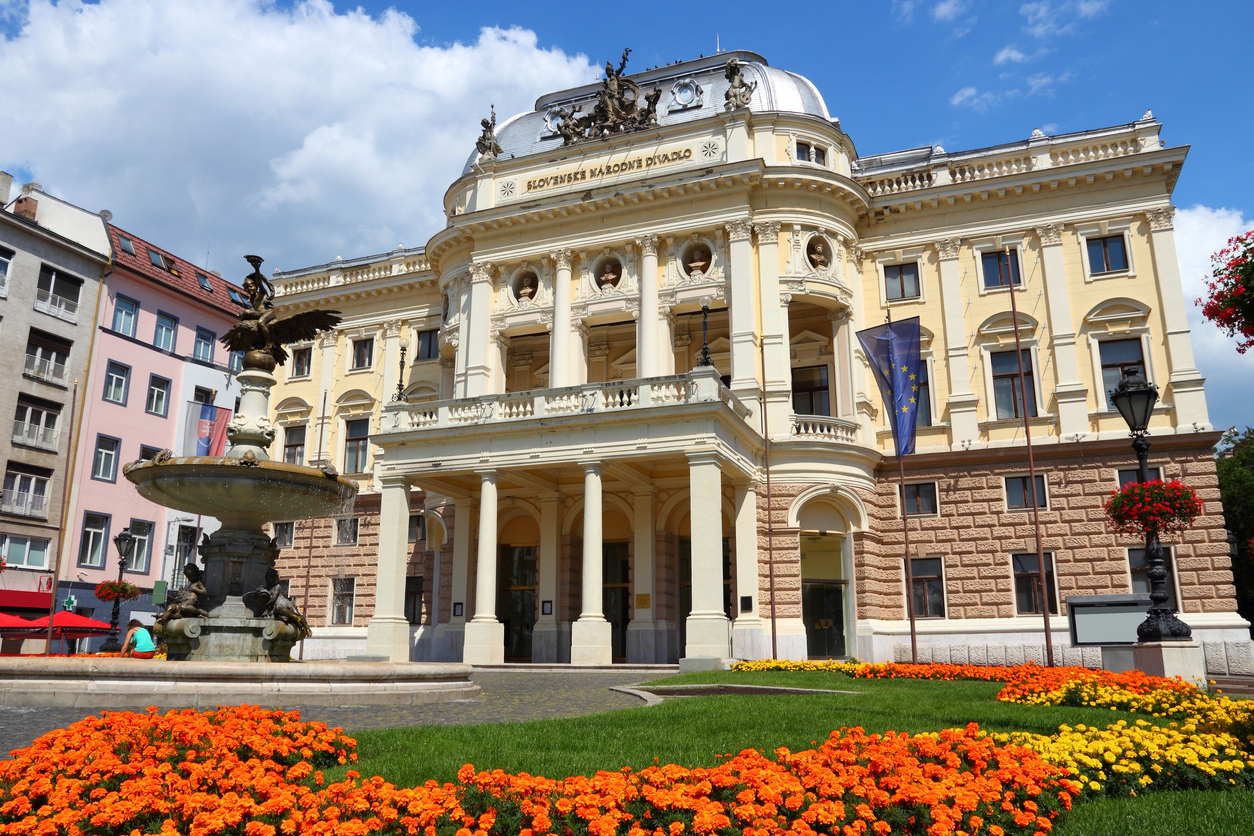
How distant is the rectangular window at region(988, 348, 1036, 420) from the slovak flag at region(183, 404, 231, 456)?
26939 mm

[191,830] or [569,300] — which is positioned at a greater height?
[569,300]

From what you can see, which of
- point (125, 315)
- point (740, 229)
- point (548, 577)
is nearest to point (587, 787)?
point (548, 577)

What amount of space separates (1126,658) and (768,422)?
15046mm

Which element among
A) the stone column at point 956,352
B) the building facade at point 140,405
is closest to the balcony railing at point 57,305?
the building facade at point 140,405

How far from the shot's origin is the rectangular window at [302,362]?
43.6 metres

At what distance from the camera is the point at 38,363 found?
4219cm

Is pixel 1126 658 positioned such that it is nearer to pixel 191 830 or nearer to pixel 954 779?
pixel 954 779

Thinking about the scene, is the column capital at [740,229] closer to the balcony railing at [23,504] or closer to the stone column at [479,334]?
the stone column at [479,334]

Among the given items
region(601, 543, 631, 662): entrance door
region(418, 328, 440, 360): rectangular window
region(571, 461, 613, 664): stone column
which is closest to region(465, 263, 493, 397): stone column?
region(418, 328, 440, 360): rectangular window

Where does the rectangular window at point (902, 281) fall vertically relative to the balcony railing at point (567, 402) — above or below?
above

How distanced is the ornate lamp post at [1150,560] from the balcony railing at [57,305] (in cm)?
4489

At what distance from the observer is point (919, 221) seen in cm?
3412

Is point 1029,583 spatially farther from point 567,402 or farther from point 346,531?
point 346,531

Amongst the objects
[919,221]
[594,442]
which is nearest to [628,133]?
[919,221]
